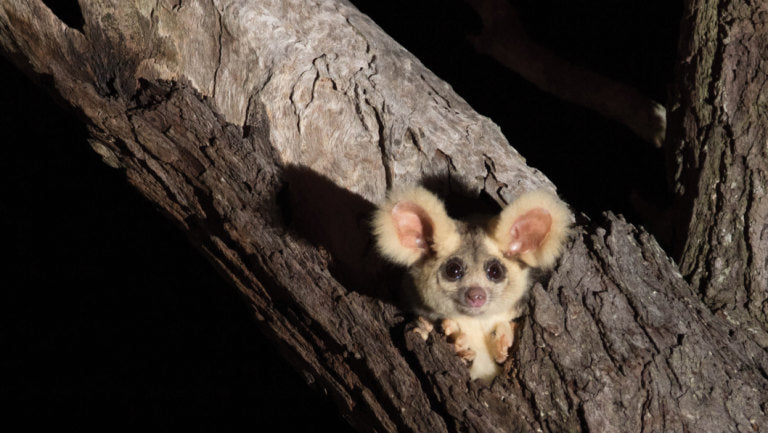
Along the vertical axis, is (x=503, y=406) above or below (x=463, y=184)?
below

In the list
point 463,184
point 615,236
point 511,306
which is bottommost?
point 511,306

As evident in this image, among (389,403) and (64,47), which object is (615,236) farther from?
(64,47)

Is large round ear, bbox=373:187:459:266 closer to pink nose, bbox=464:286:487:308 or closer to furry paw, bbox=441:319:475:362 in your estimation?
pink nose, bbox=464:286:487:308

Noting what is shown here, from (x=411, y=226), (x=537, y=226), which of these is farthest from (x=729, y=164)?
(x=411, y=226)

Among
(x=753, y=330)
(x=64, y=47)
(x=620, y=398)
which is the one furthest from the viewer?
(x=64, y=47)

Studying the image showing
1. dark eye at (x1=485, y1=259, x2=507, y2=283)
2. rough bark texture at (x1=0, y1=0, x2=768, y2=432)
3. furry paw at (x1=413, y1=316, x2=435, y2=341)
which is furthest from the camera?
dark eye at (x1=485, y1=259, x2=507, y2=283)

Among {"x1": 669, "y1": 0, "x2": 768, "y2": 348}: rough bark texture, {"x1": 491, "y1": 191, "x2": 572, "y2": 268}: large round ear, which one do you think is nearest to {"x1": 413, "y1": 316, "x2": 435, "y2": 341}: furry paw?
{"x1": 491, "y1": 191, "x2": 572, "y2": 268}: large round ear

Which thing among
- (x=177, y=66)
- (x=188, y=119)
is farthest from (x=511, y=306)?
(x=177, y=66)
